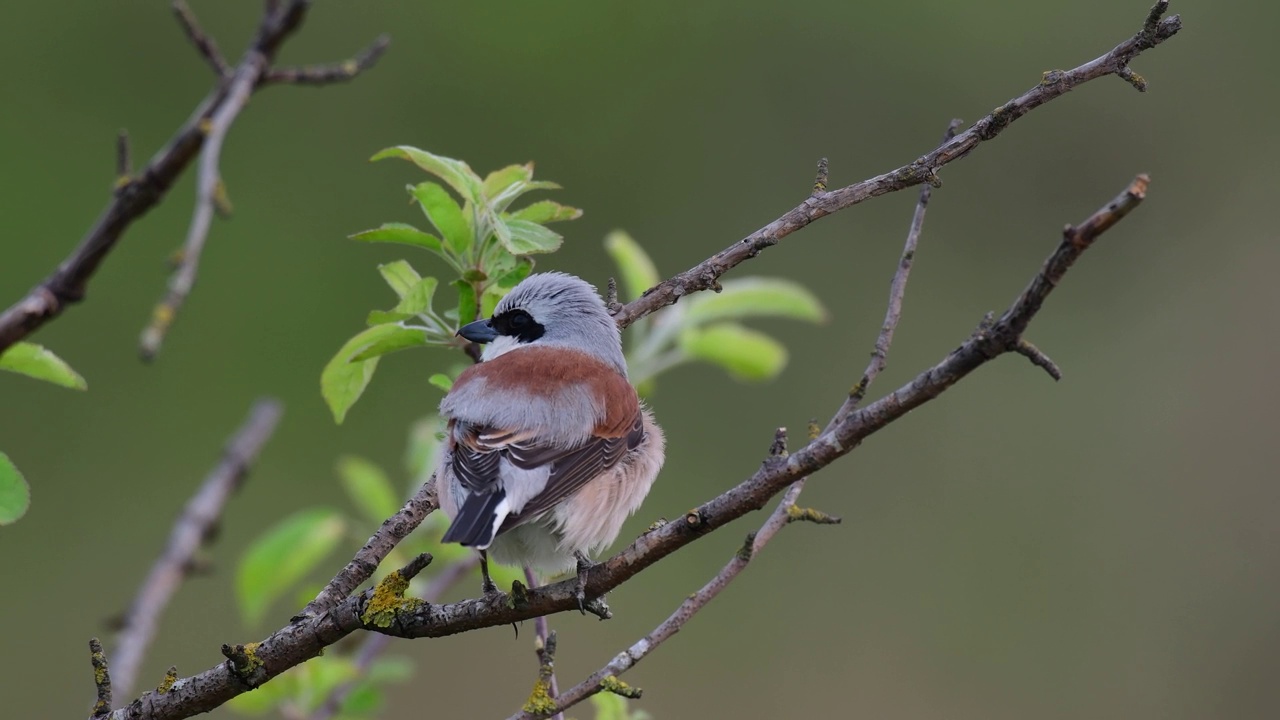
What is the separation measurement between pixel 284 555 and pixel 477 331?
1.00 metres

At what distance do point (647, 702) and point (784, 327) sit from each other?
241 cm

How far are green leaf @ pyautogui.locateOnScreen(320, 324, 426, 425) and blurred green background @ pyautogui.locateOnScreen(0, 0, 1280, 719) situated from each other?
390 centimetres

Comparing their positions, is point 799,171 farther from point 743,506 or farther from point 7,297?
point 743,506

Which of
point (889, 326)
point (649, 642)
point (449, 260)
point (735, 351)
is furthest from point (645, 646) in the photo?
point (735, 351)

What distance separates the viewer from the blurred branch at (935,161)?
5.53 feet

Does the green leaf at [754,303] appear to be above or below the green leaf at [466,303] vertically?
above

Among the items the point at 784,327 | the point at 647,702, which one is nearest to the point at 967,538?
the point at 784,327

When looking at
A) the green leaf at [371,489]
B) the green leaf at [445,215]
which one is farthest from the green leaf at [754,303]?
→ the green leaf at [445,215]

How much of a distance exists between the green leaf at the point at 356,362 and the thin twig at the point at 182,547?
2.60 feet

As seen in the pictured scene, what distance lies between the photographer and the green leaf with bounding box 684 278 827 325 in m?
2.93

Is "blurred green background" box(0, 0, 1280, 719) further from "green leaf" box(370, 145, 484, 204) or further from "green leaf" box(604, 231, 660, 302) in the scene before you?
"green leaf" box(370, 145, 484, 204)

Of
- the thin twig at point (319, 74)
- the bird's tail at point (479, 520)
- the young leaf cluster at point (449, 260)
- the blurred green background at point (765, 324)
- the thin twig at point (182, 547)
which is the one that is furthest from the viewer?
the blurred green background at point (765, 324)

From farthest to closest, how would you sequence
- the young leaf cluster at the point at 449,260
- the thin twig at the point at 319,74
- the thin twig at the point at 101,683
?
the thin twig at the point at 319,74
the young leaf cluster at the point at 449,260
the thin twig at the point at 101,683

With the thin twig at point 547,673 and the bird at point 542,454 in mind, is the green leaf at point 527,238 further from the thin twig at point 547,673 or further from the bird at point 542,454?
the thin twig at point 547,673
